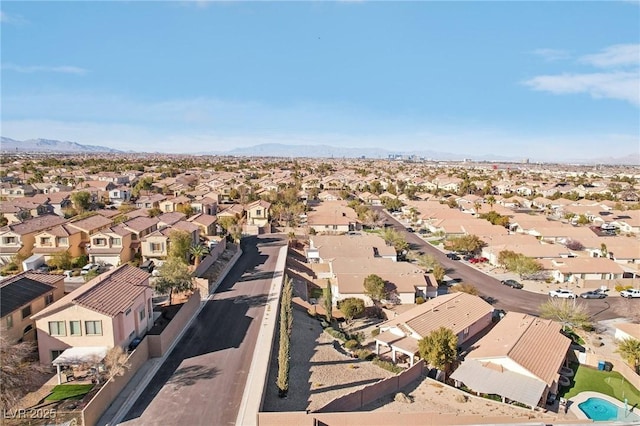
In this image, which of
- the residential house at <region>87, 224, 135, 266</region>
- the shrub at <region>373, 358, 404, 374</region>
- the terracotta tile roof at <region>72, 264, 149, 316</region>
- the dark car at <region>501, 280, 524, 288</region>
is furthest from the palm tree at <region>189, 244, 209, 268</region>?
the dark car at <region>501, 280, 524, 288</region>

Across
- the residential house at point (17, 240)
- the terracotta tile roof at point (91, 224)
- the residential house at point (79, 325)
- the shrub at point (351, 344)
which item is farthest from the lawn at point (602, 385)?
the residential house at point (17, 240)

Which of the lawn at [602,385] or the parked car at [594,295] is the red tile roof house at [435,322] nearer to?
the lawn at [602,385]

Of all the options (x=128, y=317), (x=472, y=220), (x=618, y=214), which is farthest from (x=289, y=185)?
(x=128, y=317)

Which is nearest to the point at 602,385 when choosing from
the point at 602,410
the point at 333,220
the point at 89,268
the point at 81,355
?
the point at 602,410

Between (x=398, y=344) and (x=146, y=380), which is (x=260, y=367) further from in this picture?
(x=398, y=344)

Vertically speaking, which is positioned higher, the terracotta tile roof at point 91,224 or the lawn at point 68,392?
the terracotta tile roof at point 91,224

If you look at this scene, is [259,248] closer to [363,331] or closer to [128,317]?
[363,331]
